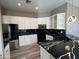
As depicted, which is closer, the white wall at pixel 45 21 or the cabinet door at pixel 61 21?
the cabinet door at pixel 61 21

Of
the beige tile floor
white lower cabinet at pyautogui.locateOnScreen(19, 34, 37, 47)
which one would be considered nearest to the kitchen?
white lower cabinet at pyautogui.locateOnScreen(19, 34, 37, 47)

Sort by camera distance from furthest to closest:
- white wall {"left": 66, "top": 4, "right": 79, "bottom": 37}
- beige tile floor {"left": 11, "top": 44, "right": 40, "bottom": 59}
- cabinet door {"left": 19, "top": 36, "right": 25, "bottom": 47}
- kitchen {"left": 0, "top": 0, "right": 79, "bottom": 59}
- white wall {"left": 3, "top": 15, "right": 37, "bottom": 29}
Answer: cabinet door {"left": 19, "top": 36, "right": 25, "bottom": 47}, white wall {"left": 3, "top": 15, "right": 37, "bottom": 29}, kitchen {"left": 0, "top": 0, "right": 79, "bottom": 59}, white wall {"left": 66, "top": 4, "right": 79, "bottom": 37}, beige tile floor {"left": 11, "top": 44, "right": 40, "bottom": 59}

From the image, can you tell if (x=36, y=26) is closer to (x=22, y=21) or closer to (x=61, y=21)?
(x=22, y=21)

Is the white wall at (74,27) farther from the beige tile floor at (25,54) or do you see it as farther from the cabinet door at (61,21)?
the beige tile floor at (25,54)

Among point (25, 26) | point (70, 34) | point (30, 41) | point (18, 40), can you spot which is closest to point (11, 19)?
point (25, 26)

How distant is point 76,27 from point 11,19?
12.8 ft

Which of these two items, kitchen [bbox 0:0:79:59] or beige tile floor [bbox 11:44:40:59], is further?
kitchen [bbox 0:0:79:59]

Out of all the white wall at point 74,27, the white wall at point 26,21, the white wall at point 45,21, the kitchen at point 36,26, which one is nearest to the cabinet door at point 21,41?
the kitchen at point 36,26

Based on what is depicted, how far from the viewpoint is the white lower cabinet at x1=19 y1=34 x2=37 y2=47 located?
204 inches

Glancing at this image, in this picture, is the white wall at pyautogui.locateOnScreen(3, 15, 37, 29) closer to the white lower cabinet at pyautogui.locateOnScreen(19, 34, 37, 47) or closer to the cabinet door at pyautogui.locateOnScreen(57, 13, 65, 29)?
the white lower cabinet at pyautogui.locateOnScreen(19, 34, 37, 47)

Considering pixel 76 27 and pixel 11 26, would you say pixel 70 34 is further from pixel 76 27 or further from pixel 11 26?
pixel 11 26

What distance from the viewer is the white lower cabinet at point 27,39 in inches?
204

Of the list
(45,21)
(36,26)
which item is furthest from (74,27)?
(36,26)

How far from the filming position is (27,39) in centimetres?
543
